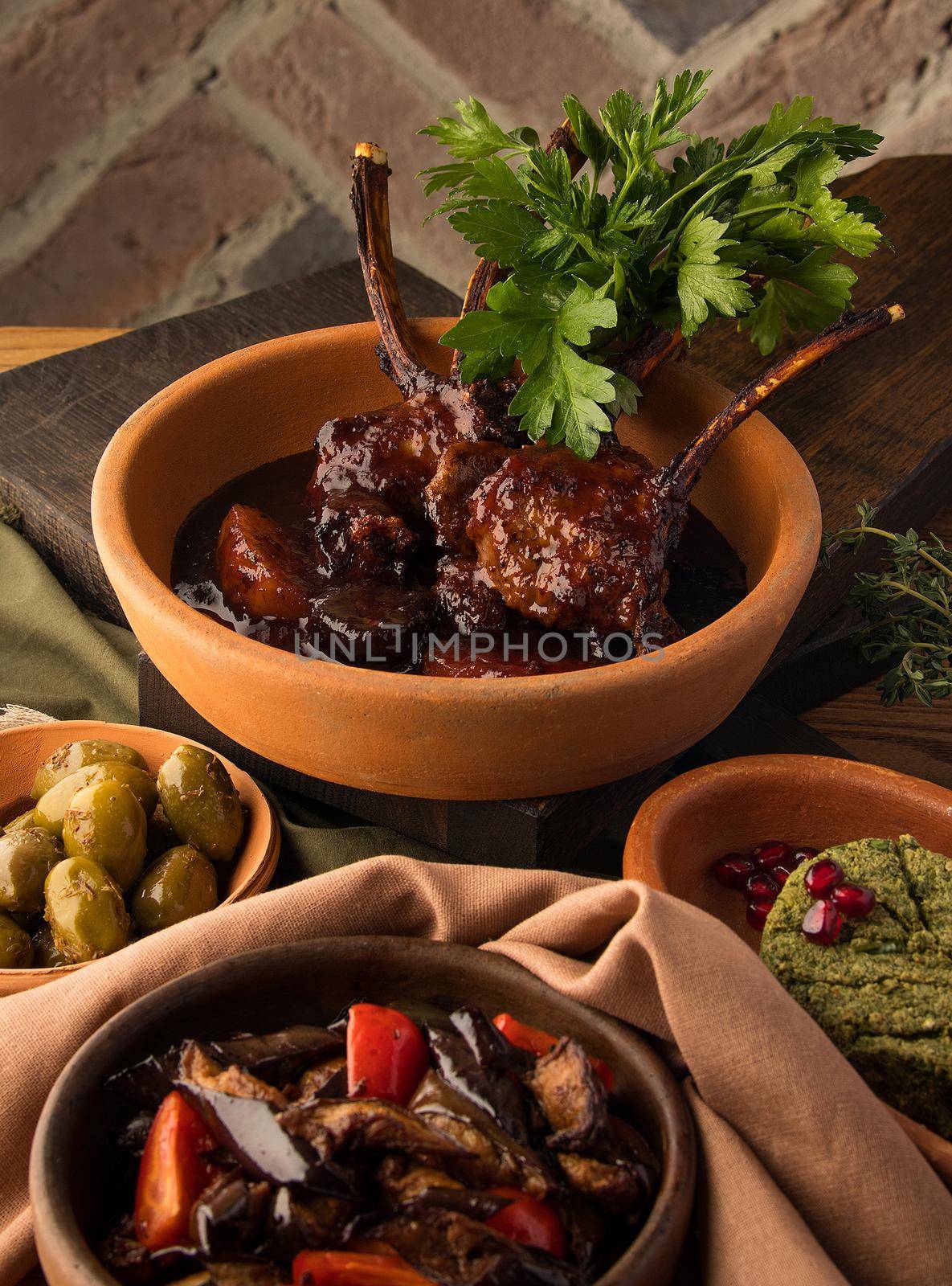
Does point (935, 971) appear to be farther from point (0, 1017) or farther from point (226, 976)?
point (0, 1017)

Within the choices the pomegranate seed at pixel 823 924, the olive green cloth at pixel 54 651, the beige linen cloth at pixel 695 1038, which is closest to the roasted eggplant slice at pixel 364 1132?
the beige linen cloth at pixel 695 1038

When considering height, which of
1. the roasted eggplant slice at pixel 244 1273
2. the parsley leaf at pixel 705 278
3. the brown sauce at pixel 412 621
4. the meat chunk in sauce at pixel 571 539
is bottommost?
the roasted eggplant slice at pixel 244 1273

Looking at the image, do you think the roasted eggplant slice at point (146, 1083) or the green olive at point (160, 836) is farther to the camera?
the green olive at point (160, 836)

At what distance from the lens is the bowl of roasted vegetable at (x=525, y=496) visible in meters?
1.32

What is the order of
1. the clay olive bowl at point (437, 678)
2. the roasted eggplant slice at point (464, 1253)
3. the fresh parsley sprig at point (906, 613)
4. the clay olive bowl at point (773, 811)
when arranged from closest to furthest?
the roasted eggplant slice at point (464, 1253) < the clay olive bowl at point (437, 678) < the clay olive bowl at point (773, 811) < the fresh parsley sprig at point (906, 613)

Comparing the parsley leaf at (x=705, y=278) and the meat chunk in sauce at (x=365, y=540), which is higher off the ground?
the parsley leaf at (x=705, y=278)

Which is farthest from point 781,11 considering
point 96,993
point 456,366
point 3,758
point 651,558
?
point 96,993

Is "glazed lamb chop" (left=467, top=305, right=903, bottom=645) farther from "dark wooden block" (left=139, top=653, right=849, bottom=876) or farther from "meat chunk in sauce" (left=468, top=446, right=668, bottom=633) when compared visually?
"dark wooden block" (left=139, top=653, right=849, bottom=876)

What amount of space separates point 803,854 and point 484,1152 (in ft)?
1.90

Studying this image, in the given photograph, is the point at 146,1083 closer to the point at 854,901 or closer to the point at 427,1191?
the point at 427,1191

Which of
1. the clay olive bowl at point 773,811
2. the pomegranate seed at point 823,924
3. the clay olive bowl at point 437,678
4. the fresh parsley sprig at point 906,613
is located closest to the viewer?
the pomegranate seed at point 823,924

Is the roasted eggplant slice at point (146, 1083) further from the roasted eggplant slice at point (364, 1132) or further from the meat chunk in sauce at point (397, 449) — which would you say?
the meat chunk in sauce at point (397, 449)

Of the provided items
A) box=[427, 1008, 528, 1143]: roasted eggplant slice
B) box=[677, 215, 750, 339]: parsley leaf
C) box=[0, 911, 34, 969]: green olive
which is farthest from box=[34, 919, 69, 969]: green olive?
box=[677, 215, 750, 339]: parsley leaf

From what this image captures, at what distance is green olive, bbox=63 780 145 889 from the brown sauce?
229 mm
